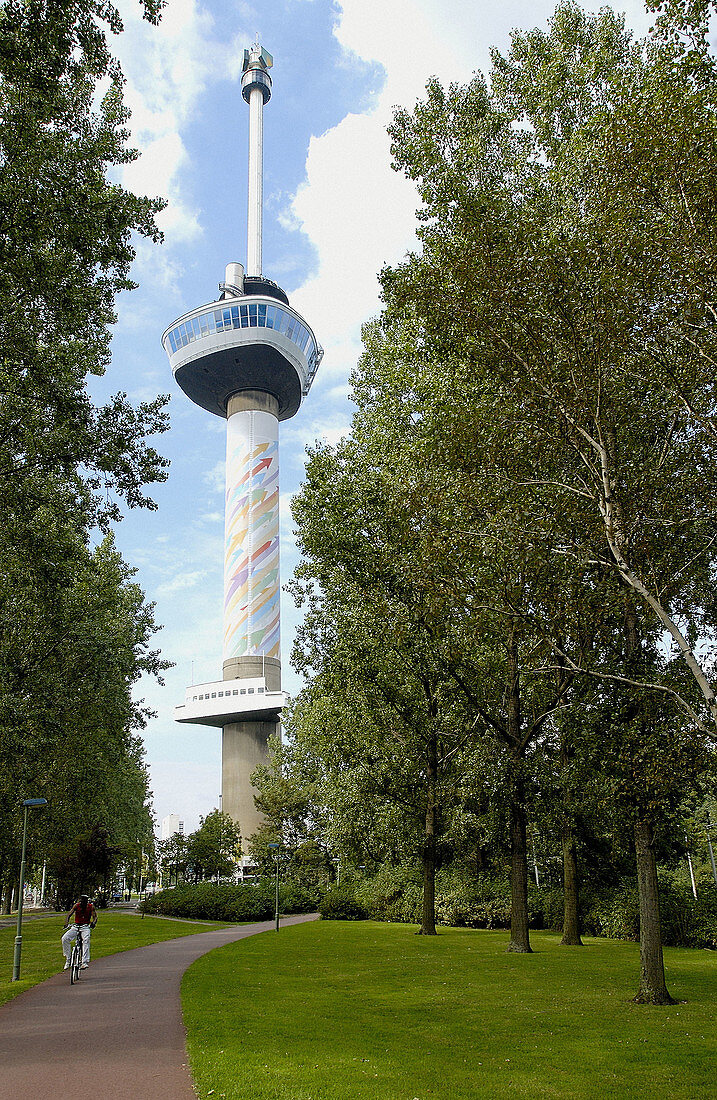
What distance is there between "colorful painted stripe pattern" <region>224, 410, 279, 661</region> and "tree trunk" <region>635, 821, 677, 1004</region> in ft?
238

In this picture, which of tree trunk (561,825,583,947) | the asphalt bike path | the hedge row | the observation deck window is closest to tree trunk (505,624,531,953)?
tree trunk (561,825,583,947)

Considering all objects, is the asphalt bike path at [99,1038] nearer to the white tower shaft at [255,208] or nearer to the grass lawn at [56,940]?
the grass lawn at [56,940]

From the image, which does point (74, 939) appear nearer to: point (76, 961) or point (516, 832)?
point (76, 961)

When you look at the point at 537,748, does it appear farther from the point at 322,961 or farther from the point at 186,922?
the point at 186,922

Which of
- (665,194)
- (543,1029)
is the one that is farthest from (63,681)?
(665,194)

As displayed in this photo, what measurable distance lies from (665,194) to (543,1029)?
44.1 ft

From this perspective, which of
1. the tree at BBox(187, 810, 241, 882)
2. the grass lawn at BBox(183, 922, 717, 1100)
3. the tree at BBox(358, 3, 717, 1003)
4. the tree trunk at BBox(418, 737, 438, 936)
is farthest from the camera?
the tree at BBox(187, 810, 241, 882)

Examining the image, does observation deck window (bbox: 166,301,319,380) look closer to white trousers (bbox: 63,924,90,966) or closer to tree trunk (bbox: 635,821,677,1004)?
white trousers (bbox: 63,924,90,966)

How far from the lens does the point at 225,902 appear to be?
45.7 metres

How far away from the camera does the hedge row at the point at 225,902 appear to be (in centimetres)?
4481

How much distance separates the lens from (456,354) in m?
16.0

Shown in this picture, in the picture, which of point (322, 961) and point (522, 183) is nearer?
point (522, 183)

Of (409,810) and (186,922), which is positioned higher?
(409,810)

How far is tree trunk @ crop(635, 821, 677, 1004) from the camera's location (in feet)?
48.4
